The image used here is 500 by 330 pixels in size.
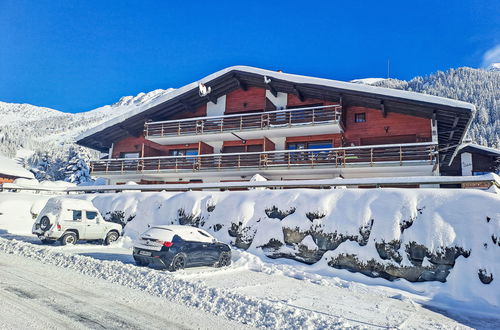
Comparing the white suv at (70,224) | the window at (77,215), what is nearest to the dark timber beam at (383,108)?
the white suv at (70,224)

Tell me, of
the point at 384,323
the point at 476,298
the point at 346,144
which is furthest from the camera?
the point at 346,144

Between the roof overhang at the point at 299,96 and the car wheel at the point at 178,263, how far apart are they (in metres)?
15.3

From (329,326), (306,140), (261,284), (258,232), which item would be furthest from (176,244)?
(306,140)

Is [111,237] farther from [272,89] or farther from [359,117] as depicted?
[359,117]

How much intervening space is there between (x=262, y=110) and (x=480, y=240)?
57.6 feet

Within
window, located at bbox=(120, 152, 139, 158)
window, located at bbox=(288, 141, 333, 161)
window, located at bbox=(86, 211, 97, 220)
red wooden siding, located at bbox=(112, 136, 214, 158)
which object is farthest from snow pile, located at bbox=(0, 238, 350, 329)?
window, located at bbox=(120, 152, 139, 158)

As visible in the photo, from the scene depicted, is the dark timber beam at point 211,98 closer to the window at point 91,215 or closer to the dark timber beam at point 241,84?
the dark timber beam at point 241,84

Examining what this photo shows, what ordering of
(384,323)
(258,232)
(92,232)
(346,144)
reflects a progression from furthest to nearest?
(346,144), (92,232), (258,232), (384,323)

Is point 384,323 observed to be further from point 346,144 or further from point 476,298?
point 346,144

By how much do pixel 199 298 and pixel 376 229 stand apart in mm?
7078

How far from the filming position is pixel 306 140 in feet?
77.5

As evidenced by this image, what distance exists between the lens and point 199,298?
7.25 metres

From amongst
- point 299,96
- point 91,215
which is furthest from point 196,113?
point 91,215

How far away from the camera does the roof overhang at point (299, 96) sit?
18969 mm
